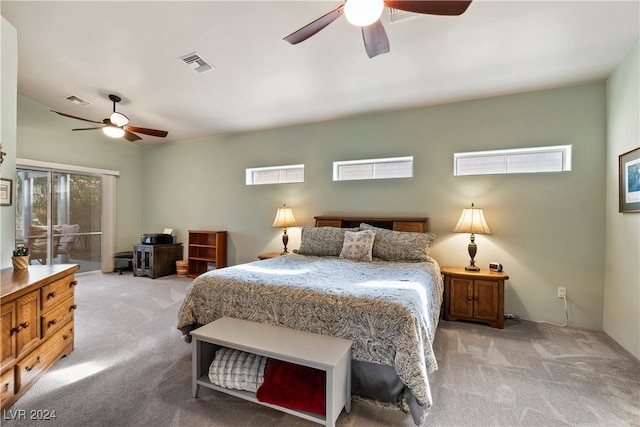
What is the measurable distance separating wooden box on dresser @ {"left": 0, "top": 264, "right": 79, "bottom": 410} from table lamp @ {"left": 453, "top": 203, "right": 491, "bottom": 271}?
12.9 feet

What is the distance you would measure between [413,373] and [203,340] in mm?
1318

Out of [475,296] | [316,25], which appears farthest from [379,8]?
[475,296]

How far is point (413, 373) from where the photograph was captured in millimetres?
1587

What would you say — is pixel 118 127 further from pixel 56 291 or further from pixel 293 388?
pixel 293 388

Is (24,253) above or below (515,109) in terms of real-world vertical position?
below

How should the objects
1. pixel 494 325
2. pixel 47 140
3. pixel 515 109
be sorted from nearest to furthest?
pixel 494 325, pixel 515 109, pixel 47 140

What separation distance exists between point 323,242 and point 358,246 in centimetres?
50

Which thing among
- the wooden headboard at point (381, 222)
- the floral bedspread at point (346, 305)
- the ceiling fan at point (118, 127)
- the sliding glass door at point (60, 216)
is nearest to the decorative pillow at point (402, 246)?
the wooden headboard at point (381, 222)

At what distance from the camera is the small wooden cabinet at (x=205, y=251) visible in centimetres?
514

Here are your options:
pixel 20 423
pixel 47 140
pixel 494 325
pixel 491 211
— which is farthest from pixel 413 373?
pixel 47 140

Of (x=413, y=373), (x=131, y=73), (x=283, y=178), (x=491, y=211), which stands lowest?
(x=413, y=373)

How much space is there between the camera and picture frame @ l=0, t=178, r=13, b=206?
90.4 inches

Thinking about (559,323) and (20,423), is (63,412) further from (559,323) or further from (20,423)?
(559,323)

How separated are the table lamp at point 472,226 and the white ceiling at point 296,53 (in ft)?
4.81
